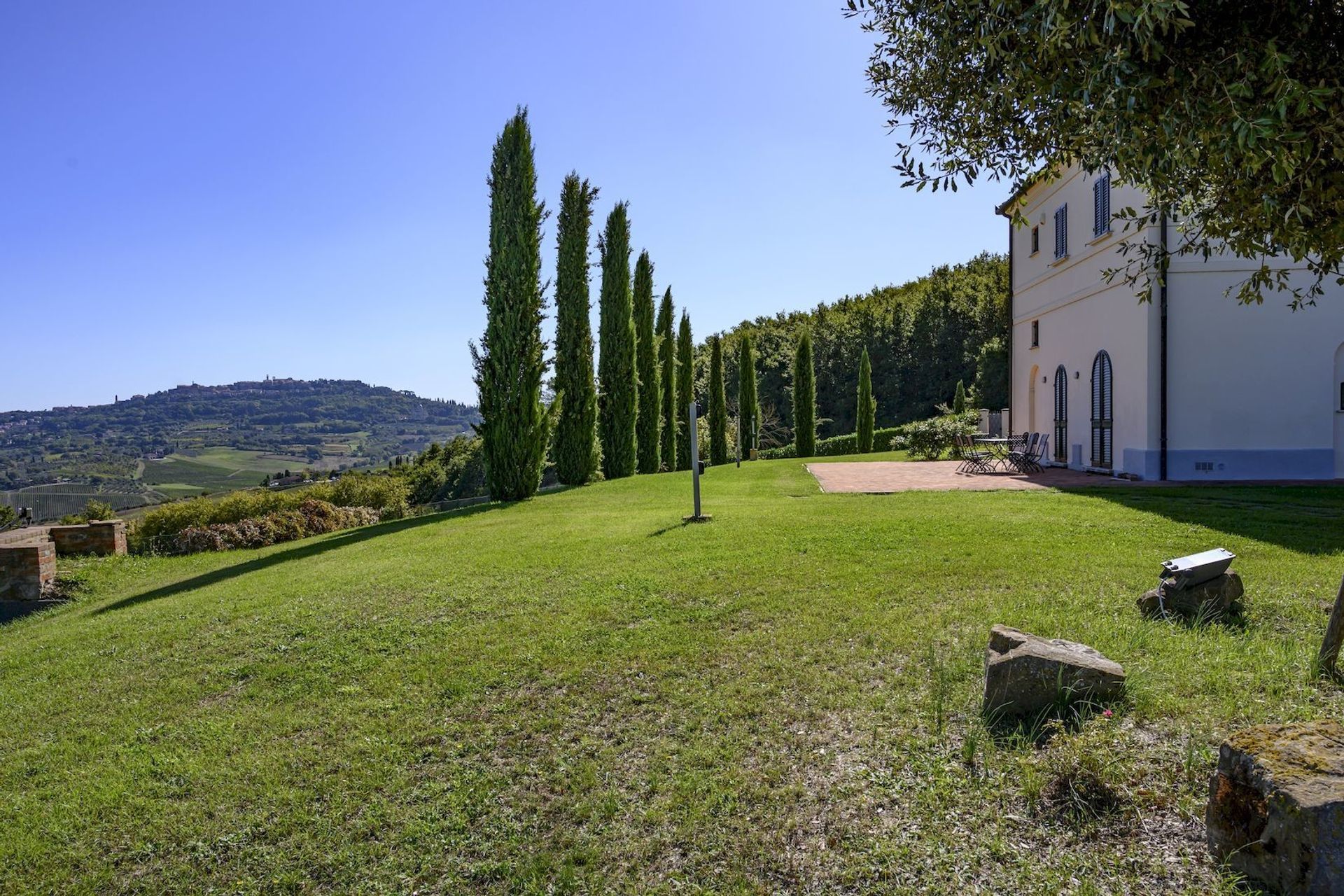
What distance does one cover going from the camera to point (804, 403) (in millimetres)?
29938

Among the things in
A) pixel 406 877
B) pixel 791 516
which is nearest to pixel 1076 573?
pixel 791 516

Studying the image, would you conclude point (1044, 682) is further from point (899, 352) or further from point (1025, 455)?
point (899, 352)

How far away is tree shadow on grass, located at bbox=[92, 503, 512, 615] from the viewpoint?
26.3 feet

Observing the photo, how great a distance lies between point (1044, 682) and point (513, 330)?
12852mm

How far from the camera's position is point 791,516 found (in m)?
9.65

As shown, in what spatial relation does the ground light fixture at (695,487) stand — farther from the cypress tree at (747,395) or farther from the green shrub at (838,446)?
the green shrub at (838,446)

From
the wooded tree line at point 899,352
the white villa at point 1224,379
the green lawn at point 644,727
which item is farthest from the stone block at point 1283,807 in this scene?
the wooded tree line at point 899,352

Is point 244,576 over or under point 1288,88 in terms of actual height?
under

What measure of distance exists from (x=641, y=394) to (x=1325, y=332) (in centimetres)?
1622

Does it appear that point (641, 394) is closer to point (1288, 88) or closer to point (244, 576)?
point (244, 576)

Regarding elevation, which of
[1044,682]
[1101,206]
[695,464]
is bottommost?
[1044,682]

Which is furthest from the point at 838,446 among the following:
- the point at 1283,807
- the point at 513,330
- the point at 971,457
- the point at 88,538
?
the point at 1283,807

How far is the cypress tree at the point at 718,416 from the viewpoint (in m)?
28.1

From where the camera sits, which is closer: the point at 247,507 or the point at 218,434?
the point at 247,507
